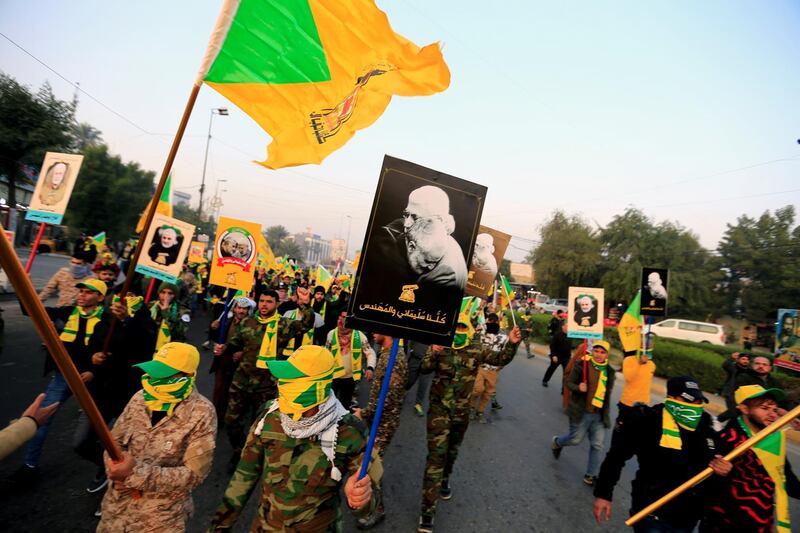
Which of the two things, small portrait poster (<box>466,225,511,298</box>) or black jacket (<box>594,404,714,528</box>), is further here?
small portrait poster (<box>466,225,511,298</box>)

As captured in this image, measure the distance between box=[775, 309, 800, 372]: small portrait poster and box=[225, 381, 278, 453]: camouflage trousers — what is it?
517 inches

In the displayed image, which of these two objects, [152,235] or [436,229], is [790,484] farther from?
[152,235]

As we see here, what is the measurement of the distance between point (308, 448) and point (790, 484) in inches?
149

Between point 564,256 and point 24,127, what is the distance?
1438 inches

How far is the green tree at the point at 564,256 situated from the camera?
34.7 meters

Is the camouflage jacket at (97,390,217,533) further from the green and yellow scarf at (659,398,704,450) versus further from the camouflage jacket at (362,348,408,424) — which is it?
the green and yellow scarf at (659,398,704,450)

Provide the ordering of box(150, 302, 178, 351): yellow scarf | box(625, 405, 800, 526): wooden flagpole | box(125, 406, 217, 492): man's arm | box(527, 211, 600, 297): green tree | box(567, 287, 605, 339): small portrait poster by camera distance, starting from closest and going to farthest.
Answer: box(125, 406, 217, 492): man's arm, box(625, 405, 800, 526): wooden flagpole, box(150, 302, 178, 351): yellow scarf, box(567, 287, 605, 339): small portrait poster, box(527, 211, 600, 297): green tree

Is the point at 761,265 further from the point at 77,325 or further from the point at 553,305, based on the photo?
the point at 77,325

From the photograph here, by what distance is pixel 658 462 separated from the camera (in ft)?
10.2

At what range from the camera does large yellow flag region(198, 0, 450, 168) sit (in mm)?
2904

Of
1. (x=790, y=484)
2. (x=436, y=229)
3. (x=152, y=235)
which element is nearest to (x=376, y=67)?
(x=436, y=229)

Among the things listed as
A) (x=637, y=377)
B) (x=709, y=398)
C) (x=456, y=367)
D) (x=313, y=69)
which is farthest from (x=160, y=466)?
(x=709, y=398)

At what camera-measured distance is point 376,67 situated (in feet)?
10.7

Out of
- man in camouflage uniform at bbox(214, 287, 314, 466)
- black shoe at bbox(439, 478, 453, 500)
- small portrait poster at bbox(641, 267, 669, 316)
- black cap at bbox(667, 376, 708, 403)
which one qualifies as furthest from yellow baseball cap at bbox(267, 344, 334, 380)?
small portrait poster at bbox(641, 267, 669, 316)
